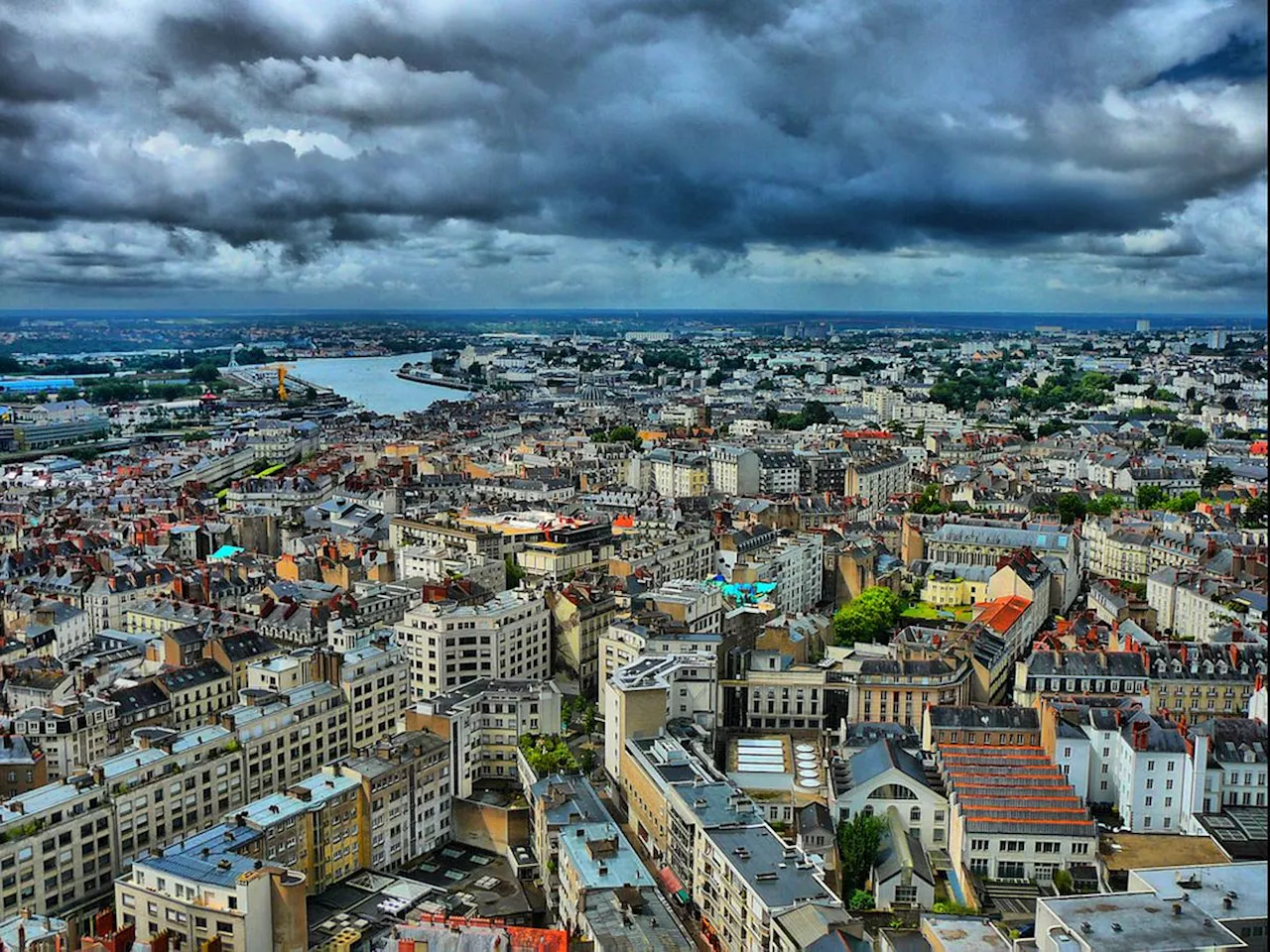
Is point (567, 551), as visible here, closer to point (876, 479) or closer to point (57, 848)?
point (57, 848)

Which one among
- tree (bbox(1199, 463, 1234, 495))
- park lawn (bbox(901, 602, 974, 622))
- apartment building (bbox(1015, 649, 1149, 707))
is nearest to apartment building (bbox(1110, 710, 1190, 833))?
apartment building (bbox(1015, 649, 1149, 707))

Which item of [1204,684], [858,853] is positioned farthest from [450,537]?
[1204,684]

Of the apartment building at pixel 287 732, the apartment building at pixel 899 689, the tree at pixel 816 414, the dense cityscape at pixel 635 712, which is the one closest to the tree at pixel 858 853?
the dense cityscape at pixel 635 712

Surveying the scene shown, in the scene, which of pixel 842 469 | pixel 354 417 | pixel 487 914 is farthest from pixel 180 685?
pixel 354 417

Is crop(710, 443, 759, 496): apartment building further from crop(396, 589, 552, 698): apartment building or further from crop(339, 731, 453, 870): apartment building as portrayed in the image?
crop(339, 731, 453, 870): apartment building

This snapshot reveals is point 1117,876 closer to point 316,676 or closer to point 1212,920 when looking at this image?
point 1212,920
